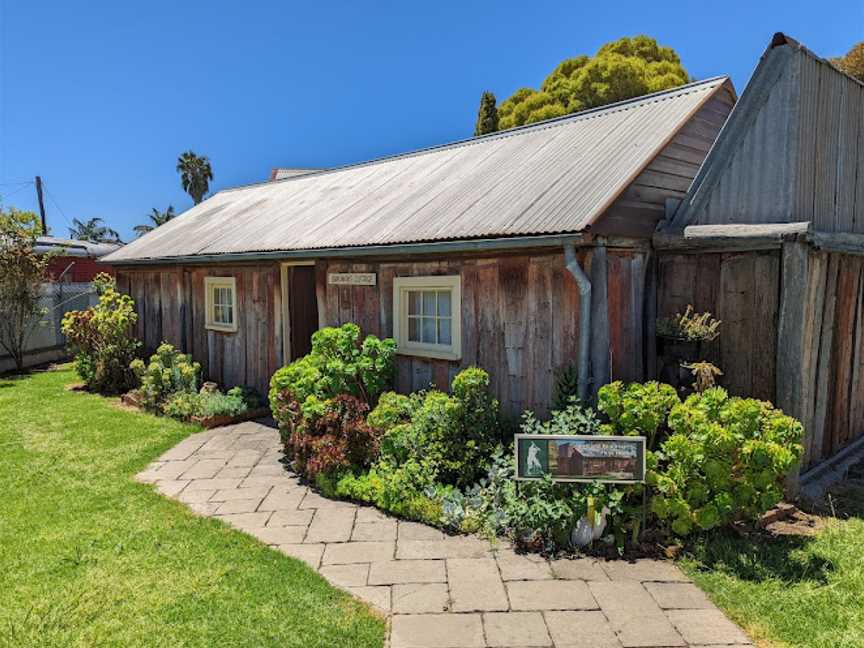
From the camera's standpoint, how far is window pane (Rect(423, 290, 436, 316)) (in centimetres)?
704

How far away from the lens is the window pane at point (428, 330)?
7.06 meters

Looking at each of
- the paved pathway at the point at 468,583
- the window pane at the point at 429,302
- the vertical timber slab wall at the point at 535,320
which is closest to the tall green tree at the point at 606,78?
the window pane at the point at 429,302

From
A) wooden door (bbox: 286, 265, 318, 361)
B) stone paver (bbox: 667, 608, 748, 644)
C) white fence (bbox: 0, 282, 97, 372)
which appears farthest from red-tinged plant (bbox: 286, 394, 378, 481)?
white fence (bbox: 0, 282, 97, 372)

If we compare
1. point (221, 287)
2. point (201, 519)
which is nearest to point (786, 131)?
point (201, 519)

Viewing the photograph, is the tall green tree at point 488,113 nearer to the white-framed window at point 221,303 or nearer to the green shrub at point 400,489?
the white-framed window at point 221,303

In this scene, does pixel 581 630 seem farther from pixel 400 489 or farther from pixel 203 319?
pixel 203 319

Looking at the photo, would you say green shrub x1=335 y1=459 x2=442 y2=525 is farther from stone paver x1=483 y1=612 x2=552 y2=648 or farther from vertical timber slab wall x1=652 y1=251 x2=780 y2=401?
vertical timber slab wall x1=652 y1=251 x2=780 y2=401

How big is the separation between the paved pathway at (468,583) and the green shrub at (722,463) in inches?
19.5

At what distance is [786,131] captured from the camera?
552 centimetres

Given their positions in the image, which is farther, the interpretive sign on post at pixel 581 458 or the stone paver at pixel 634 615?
the interpretive sign on post at pixel 581 458

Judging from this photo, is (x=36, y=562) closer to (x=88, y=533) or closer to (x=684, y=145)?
(x=88, y=533)

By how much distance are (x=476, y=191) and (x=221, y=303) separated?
5.39 m

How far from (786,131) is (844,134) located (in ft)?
4.02

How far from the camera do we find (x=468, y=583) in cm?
409
